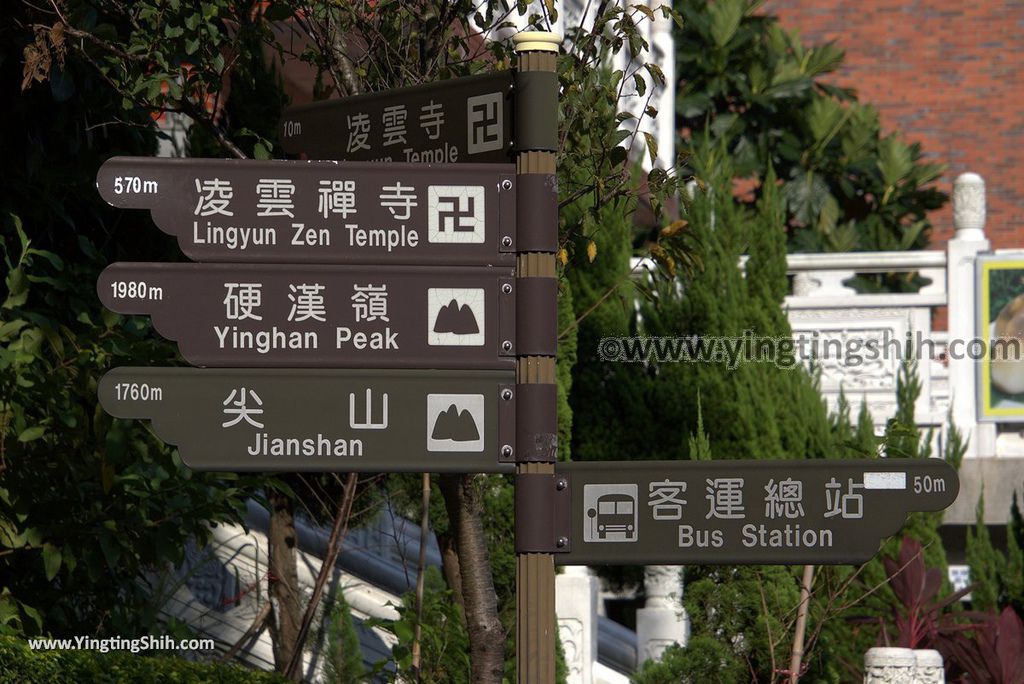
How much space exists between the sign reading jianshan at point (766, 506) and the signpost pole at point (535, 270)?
0.93ft

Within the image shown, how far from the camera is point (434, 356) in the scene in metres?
4.09

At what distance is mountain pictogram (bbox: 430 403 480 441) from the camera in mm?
3996

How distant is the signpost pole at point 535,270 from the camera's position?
3889 millimetres

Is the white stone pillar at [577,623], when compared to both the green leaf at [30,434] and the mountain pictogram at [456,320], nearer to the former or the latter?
the green leaf at [30,434]

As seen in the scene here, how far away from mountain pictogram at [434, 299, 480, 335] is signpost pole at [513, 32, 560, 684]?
143 millimetres

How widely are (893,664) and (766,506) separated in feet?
16.8

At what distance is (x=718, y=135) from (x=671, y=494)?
→ 16670 millimetres

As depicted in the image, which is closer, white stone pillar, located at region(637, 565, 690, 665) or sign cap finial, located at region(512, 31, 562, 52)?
sign cap finial, located at region(512, 31, 562, 52)

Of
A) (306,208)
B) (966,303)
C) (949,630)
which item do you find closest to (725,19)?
(966,303)

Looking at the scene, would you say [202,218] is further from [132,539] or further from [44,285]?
[44,285]

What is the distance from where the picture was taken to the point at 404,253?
165 inches

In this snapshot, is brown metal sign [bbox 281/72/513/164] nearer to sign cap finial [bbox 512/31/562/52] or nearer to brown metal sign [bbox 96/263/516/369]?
sign cap finial [bbox 512/31/562/52]

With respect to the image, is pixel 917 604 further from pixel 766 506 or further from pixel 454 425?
pixel 454 425

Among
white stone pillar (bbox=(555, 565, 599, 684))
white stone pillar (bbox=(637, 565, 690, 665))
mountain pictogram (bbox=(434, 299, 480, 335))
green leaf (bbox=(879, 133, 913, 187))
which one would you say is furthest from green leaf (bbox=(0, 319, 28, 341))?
green leaf (bbox=(879, 133, 913, 187))
